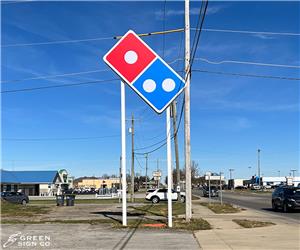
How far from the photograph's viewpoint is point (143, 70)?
15.0m

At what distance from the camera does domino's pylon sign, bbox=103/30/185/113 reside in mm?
14789

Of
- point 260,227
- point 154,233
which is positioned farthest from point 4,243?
point 260,227

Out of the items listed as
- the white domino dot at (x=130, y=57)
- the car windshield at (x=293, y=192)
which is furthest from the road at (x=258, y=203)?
the white domino dot at (x=130, y=57)

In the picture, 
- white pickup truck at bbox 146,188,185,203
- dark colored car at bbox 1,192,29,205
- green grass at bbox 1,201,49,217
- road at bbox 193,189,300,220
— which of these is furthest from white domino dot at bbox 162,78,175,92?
dark colored car at bbox 1,192,29,205

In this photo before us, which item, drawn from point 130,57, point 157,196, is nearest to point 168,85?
point 130,57

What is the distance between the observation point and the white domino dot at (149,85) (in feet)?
48.4

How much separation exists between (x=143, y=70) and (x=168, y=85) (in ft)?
3.05

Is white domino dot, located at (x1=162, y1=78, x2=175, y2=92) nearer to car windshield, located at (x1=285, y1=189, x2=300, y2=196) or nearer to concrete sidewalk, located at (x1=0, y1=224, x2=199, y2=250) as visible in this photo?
concrete sidewalk, located at (x1=0, y1=224, x2=199, y2=250)

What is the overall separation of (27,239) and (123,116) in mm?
5944

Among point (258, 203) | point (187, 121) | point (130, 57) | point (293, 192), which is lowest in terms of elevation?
point (258, 203)

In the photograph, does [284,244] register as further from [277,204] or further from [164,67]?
[277,204]

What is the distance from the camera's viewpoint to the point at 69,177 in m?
115

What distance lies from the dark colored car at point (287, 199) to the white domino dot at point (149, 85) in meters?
17.0

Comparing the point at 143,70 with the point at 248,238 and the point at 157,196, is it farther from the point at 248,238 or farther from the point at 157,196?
the point at 157,196
